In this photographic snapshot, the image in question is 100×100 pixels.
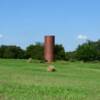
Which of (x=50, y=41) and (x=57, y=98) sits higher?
(x=50, y=41)

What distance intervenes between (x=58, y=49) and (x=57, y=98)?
8073cm

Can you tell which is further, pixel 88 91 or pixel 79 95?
pixel 88 91

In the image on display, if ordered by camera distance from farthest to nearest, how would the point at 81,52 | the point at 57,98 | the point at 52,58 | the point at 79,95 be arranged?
the point at 81,52
the point at 52,58
the point at 79,95
the point at 57,98

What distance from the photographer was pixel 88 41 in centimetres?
11144

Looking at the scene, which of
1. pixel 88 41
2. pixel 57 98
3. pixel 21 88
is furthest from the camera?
pixel 88 41

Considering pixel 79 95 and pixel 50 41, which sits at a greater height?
pixel 50 41

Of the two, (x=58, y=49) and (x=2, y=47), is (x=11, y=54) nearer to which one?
(x=2, y=47)

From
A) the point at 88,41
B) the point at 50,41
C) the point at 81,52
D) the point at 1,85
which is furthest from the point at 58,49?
the point at 1,85

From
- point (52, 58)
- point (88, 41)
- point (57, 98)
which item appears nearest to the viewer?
point (57, 98)

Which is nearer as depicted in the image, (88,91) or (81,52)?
(88,91)

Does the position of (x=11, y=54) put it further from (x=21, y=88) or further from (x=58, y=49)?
(x=21, y=88)

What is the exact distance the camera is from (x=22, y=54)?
91688 millimetres

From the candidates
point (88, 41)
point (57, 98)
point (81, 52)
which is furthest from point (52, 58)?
point (88, 41)

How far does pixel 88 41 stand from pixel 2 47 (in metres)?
26.4
